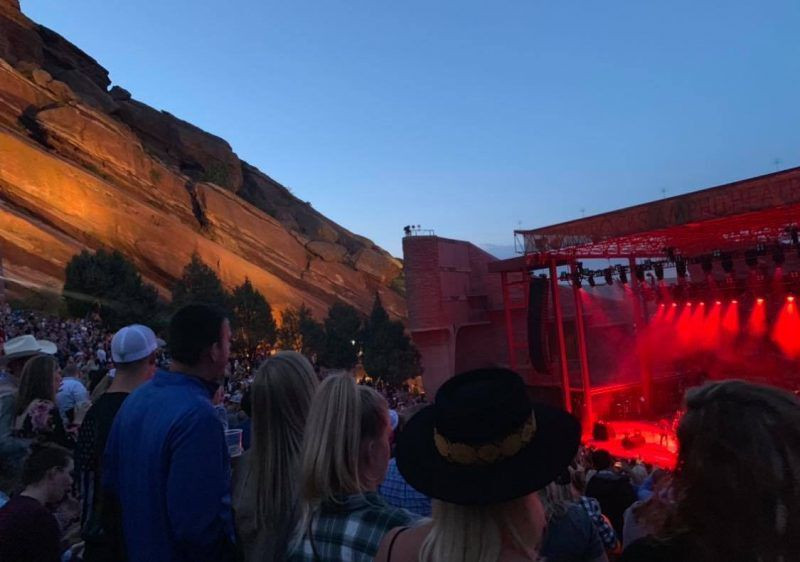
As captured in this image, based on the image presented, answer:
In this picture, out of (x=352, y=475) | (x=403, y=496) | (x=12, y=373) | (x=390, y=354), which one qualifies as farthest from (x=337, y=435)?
(x=390, y=354)

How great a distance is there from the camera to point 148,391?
235 cm

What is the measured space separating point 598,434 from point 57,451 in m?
17.2

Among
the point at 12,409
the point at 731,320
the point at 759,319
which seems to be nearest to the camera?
the point at 12,409

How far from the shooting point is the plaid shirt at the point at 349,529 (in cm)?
167

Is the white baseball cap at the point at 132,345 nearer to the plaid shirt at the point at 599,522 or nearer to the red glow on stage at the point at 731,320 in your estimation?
the plaid shirt at the point at 599,522

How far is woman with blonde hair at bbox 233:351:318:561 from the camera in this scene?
A: 2051 mm

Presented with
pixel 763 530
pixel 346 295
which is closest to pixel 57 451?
pixel 763 530

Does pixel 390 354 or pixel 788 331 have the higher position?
pixel 788 331

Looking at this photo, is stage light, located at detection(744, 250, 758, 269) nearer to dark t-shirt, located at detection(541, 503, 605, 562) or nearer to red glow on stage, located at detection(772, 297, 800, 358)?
red glow on stage, located at detection(772, 297, 800, 358)

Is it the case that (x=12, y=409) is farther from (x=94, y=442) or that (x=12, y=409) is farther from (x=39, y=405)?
(x=94, y=442)

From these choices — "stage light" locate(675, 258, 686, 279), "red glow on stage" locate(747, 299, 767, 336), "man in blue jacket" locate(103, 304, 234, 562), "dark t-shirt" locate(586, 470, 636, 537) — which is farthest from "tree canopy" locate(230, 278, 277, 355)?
"man in blue jacket" locate(103, 304, 234, 562)

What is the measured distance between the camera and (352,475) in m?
1.82

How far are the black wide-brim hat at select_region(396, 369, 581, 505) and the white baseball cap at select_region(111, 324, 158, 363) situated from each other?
2.07 metres

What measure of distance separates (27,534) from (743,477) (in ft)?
8.38
